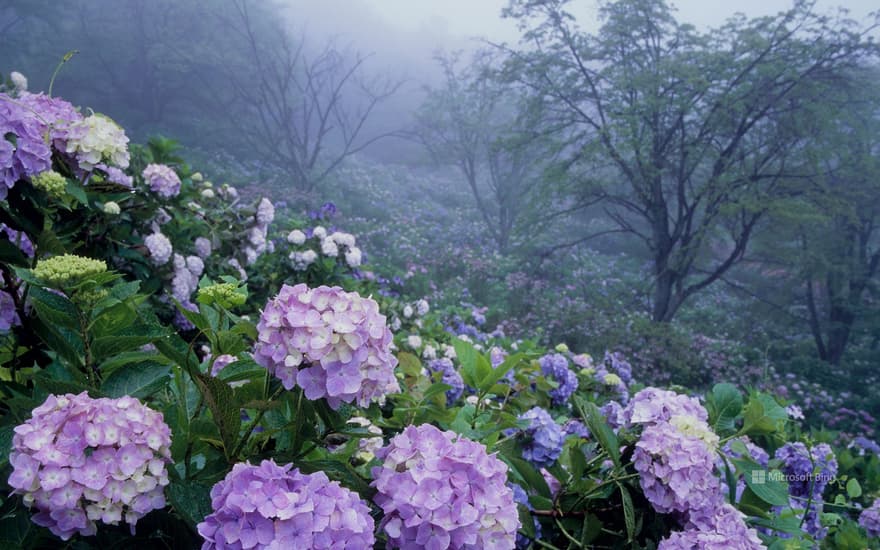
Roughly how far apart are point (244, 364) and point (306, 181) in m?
6.56

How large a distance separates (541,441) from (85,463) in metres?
0.47

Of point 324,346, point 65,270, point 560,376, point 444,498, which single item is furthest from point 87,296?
point 560,376

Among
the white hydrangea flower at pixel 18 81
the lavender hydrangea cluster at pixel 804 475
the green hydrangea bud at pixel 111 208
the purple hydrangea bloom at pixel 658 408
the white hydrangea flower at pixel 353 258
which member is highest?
the white hydrangea flower at pixel 18 81

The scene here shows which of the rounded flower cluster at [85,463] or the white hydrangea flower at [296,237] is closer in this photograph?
the rounded flower cluster at [85,463]

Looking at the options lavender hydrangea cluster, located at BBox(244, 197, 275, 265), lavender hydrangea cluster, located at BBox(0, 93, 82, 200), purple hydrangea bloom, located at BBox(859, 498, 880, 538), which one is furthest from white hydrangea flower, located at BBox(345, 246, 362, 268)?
purple hydrangea bloom, located at BBox(859, 498, 880, 538)

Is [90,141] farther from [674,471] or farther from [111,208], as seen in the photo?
[674,471]

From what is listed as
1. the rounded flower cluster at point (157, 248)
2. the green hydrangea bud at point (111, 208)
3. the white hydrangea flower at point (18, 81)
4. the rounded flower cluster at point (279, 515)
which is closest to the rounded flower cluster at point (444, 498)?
the rounded flower cluster at point (279, 515)

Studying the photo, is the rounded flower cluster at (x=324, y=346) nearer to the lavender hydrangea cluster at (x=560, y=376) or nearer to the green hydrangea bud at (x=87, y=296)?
the green hydrangea bud at (x=87, y=296)

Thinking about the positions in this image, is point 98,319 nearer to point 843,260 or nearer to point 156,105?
point 843,260

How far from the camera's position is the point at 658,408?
529 millimetres

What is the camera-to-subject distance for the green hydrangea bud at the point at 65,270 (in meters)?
0.35

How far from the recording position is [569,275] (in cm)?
604

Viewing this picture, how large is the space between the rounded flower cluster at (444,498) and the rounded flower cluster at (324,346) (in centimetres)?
6

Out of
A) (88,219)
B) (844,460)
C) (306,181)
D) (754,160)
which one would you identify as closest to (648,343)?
(754,160)
